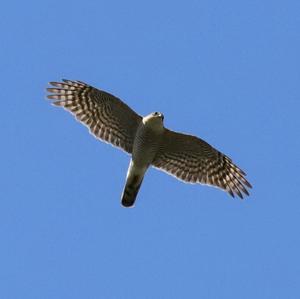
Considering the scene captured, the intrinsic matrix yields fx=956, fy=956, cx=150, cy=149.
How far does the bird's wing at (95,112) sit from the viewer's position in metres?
21.2

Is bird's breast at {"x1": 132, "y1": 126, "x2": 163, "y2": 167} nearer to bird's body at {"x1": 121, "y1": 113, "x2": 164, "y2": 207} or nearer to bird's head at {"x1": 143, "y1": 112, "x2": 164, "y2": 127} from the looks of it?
bird's body at {"x1": 121, "y1": 113, "x2": 164, "y2": 207}

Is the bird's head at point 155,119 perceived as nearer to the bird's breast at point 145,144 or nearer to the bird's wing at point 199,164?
the bird's breast at point 145,144

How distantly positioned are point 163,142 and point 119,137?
99cm

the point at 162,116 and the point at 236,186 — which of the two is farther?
the point at 236,186

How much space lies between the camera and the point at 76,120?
21219 mm

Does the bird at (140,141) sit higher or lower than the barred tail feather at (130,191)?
higher

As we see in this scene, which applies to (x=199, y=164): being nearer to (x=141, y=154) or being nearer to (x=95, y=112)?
(x=141, y=154)

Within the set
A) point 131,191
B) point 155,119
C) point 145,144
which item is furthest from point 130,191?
point 155,119

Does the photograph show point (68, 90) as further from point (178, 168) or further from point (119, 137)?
point (178, 168)

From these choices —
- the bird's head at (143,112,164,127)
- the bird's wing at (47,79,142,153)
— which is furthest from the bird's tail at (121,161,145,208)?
the bird's head at (143,112,164,127)

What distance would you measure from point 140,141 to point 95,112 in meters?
1.34

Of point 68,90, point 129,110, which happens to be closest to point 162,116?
point 129,110

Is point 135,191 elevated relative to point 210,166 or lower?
lower

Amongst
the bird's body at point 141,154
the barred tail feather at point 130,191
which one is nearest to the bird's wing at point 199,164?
the bird's body at point 141,154
